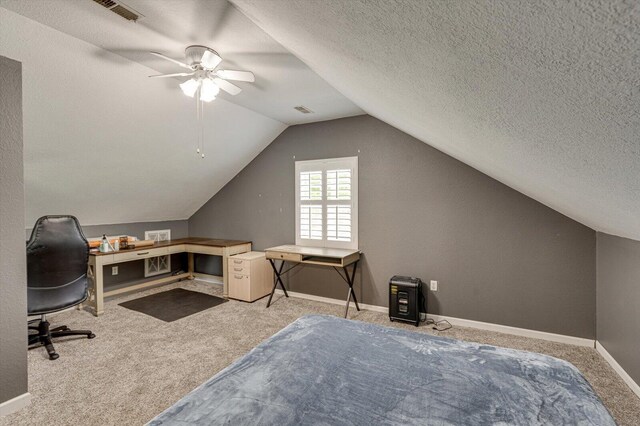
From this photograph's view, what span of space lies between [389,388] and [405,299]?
7.13ft

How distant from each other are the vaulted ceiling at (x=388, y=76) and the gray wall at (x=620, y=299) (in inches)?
20.8

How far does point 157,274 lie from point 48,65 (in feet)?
11.9

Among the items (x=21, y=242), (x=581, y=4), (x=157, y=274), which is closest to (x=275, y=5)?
(x=581, y=4)

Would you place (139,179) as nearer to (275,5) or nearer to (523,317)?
(275,5)

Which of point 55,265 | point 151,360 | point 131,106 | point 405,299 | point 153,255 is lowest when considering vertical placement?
point 151,360

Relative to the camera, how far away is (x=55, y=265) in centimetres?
281

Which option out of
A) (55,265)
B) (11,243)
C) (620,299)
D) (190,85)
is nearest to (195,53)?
(190,85)

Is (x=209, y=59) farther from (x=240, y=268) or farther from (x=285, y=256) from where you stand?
(x=240, y=268)

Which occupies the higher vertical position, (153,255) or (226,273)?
(153,255)

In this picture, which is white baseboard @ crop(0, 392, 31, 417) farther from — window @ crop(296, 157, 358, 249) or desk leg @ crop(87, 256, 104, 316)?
window @ crop(296, 157, 358, 249)

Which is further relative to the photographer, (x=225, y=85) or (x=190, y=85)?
(x=225, y=85)

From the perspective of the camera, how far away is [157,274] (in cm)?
509

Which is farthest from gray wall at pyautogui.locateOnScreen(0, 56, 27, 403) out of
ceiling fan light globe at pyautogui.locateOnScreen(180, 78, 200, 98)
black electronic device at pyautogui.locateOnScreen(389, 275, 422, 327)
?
black electronic device at pyautogui.locateOnScreen(389, 275, 422, 327)

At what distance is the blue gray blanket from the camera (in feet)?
3.83
